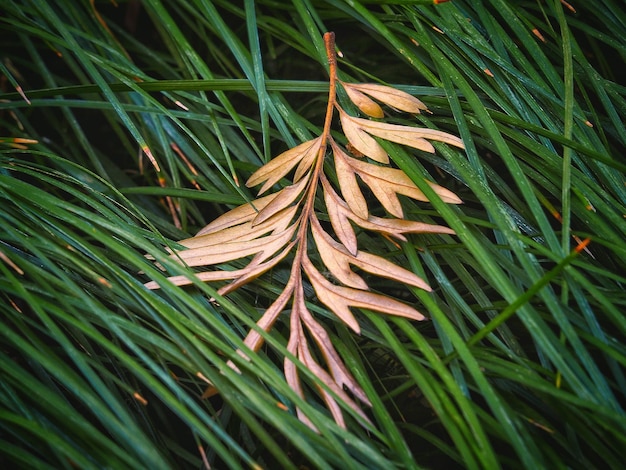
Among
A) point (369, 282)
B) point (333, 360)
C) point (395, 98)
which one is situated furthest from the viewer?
point (369, 282)

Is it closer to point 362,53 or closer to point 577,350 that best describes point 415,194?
point 577,350

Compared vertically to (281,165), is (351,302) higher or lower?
lower

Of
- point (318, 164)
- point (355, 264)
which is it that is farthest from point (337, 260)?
point (318, 164)

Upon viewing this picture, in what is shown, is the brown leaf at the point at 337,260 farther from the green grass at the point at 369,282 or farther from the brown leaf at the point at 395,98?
the brown leaf at the point at 395,98

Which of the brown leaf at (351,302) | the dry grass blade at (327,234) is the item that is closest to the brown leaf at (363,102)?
the dry grass blade at (327,234)

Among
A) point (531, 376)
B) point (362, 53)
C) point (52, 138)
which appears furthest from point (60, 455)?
point (362, 53)

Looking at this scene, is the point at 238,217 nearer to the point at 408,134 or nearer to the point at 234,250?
the point at 234,250

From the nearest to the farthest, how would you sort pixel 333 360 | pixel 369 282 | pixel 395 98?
pixel 333 360 < pixel 395 98 < pixel 369 282
